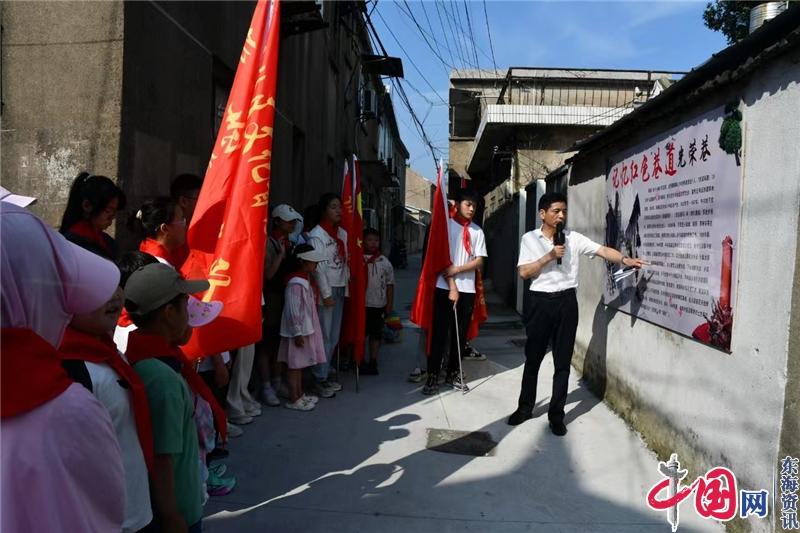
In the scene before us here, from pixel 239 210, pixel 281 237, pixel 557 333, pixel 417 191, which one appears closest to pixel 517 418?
pixel 557 333

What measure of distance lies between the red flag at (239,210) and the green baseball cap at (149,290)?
71 cm

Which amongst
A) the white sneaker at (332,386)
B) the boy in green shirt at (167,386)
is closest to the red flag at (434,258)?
the white sneaker at (332,386)

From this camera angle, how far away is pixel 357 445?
403 cm

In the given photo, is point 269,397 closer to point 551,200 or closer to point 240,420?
point 240,420

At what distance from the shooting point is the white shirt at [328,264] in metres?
5.03

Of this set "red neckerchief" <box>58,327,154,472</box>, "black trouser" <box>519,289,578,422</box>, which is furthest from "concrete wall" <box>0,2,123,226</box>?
"black trouser" <box>519,289,578,422</box>

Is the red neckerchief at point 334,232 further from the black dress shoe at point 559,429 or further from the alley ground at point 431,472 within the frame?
the black dress shoe at point 559,429

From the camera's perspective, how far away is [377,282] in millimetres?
6211

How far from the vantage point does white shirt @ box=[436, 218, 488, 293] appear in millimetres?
5414

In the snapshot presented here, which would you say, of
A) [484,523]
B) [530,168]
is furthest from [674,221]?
[530,168]

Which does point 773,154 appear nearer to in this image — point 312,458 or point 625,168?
point 625,168

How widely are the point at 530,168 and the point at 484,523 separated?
1011 cm

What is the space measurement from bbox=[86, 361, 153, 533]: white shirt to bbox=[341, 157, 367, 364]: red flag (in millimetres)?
3784

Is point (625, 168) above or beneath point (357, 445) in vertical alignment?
above
